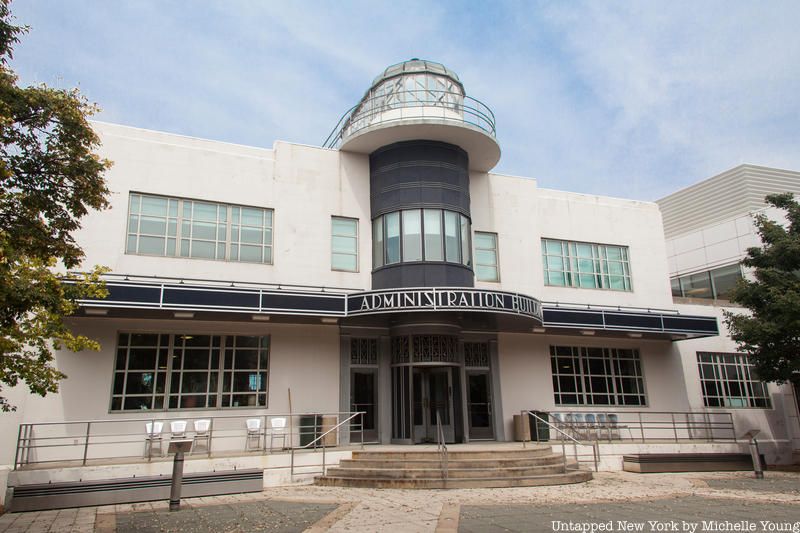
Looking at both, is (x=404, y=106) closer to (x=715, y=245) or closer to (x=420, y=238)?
(x=420, y=238)

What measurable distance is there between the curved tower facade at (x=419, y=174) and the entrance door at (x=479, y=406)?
10.7 feet

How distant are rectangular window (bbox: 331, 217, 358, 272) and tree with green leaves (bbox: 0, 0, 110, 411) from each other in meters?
8.14

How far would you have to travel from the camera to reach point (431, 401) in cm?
1727

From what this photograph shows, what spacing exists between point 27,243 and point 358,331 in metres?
9.45

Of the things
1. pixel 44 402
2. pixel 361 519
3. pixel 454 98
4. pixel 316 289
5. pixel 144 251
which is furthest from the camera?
pixel 454 98

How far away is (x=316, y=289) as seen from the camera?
1728 centimetres

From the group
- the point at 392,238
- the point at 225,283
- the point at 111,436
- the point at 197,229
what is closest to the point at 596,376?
the point at 392,238

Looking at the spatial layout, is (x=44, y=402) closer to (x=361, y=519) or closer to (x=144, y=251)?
(x=144, y=251)

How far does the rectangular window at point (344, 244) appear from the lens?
1797cm

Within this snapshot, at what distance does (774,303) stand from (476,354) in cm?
877

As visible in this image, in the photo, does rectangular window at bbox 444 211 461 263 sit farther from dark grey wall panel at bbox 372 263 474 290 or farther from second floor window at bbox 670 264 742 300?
second floor window at bbox 670 264 742 300

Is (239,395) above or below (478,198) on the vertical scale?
below

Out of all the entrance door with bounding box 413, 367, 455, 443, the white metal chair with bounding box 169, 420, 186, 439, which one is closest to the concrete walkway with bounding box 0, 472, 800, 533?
the white metal chair with bounding box 169, 420, 186, 439

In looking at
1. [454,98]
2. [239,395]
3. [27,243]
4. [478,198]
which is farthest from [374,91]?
[27,243]
